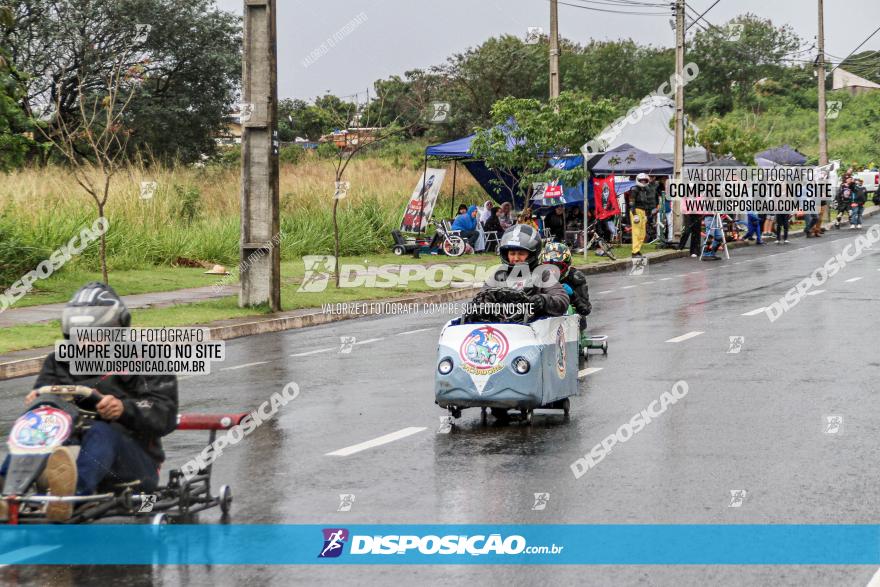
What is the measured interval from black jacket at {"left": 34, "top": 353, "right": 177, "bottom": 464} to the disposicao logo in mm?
1079

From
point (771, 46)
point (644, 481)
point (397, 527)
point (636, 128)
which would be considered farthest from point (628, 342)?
point (771, 46)

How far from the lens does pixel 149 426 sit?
705cm

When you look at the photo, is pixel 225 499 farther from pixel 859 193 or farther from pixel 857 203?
pixel 857 203

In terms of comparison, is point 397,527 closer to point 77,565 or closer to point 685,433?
point 77,565

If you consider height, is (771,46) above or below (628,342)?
above

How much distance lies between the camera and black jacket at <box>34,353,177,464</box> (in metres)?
7.04

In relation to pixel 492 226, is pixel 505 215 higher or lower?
higher

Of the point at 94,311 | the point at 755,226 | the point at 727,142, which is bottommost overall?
the point at 94,311

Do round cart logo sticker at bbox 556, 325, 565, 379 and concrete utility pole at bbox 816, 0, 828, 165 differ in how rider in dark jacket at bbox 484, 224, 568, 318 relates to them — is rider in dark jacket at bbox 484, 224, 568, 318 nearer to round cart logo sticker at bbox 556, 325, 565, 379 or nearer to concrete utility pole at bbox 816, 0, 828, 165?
round cart logo sticker at bbox 556, 325, 565, 379

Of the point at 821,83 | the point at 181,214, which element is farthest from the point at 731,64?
the point at 181,214

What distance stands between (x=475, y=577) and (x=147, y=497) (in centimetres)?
185

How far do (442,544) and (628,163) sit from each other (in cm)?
3183

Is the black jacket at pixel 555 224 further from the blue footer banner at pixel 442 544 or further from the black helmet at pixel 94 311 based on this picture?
the black helmet at pixel 94 311

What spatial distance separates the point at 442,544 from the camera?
6.90 metres
